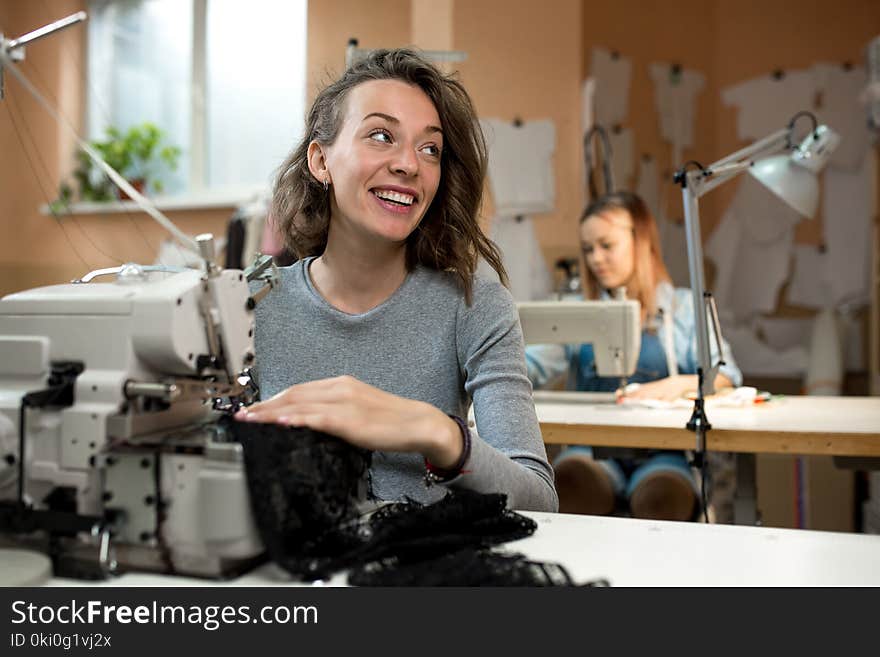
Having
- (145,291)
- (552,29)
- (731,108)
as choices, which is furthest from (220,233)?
(145,291)

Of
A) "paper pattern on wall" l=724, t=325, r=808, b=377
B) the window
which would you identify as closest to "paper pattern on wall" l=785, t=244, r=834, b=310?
"paper pattern on wall" l=724, t=325, r=808, b=377

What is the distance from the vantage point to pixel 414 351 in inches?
54.4

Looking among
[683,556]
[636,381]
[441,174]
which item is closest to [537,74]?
[636,381]

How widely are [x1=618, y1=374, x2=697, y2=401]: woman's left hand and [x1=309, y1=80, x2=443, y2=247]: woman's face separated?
135 centimetres

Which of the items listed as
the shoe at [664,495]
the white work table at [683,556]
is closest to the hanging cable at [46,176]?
the white work table at [683,556]

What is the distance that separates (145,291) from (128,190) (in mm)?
255

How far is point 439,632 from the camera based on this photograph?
2.40ft

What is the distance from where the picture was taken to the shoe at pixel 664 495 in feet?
8.34

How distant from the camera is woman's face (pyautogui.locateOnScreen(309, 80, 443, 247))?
134 centimetres

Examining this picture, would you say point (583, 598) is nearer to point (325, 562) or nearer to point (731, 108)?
point (325, 562)

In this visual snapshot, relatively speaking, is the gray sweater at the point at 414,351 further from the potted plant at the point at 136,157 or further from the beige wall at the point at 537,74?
the potted plant at the point at 136,157

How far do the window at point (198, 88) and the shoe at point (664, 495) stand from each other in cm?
275

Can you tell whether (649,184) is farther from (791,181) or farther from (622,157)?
(791,181)

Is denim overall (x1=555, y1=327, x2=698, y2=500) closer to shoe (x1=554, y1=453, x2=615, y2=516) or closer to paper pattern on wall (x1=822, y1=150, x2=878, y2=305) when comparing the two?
shoe (x1=554, y1=453, x2=615, y2=516)
